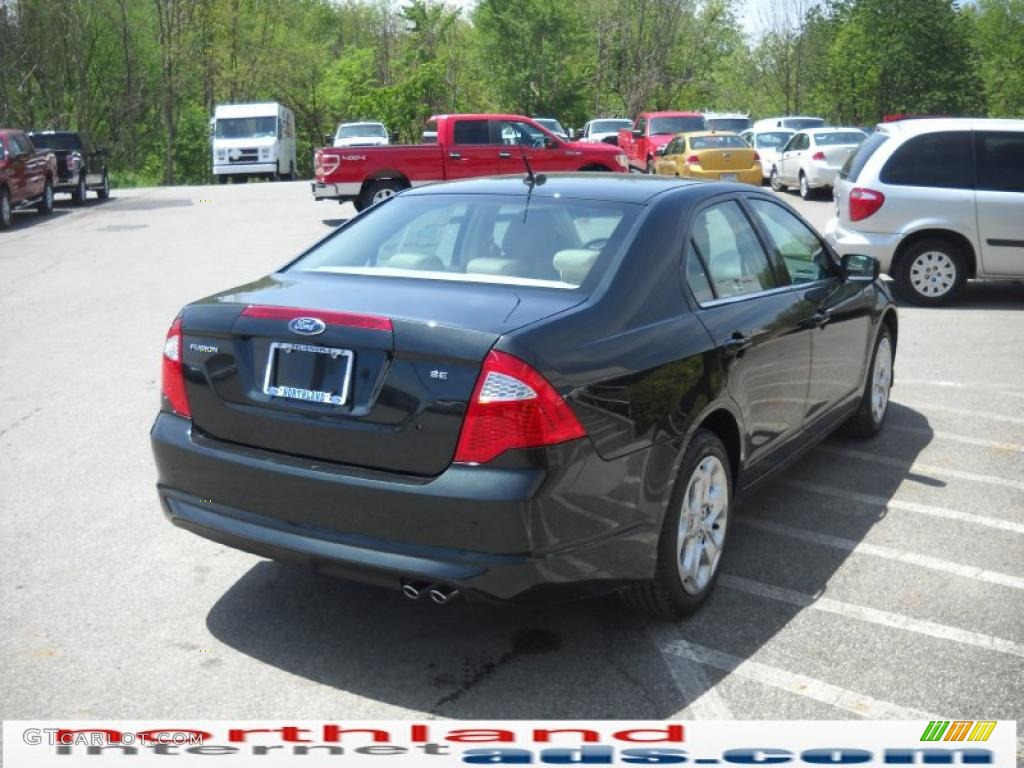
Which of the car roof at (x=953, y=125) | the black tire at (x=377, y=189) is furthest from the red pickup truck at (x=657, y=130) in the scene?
the car roof at (x=953, y=125)

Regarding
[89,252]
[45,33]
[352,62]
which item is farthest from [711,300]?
[352,62]

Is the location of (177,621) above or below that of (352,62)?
below

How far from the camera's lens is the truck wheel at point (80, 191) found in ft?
89.5

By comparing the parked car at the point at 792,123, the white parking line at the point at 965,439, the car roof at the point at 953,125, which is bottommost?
the white parking line at the point at 965,439

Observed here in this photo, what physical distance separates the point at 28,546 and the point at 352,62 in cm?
6003

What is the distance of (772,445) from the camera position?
521 cm

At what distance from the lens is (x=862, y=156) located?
12.3 metres

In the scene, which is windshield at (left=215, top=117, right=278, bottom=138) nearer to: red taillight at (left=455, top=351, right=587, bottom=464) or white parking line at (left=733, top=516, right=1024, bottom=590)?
white parking line at (left=733, top=516, right=1024, bottom=590)

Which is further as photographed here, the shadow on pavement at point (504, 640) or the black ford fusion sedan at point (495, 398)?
the shadow on pavement at point (504, 640)

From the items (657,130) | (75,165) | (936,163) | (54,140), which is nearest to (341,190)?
(75,165)

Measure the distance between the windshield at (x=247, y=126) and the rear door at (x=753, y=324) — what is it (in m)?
34.2

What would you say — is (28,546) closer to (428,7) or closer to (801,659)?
(801,659)

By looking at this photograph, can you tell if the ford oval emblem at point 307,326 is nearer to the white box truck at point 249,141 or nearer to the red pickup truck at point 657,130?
the red pickup truck at point 657,130

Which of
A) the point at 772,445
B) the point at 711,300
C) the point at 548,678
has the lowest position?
the point at 548,678
